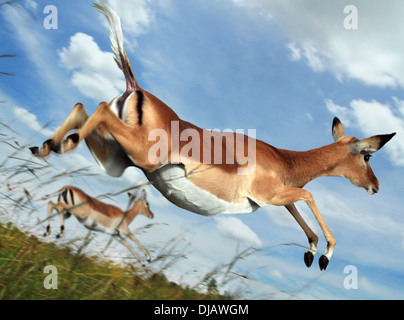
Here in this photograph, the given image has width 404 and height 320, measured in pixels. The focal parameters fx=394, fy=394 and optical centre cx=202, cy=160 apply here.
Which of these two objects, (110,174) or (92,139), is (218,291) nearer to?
(110,174)

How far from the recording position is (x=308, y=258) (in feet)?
15.8

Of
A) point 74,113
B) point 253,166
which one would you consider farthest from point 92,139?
point 253,166

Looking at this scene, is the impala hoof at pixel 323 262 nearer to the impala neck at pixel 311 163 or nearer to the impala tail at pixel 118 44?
the impala neck at pixel 311 163

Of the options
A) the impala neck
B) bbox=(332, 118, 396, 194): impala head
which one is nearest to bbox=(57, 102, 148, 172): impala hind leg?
the impala neck

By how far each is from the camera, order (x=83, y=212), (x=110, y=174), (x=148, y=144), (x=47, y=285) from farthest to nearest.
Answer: (x=83, y=212)
(x=110, y=174)
(x=148, y=144)
(x=47, y=285)

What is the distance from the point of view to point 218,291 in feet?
13.6

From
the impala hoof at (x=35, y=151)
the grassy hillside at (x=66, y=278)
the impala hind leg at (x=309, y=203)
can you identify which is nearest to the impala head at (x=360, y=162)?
the impala hind leg at (x=309, y=203)

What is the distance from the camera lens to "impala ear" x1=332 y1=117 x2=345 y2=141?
5.79 metres

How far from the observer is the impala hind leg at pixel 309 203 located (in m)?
4.60

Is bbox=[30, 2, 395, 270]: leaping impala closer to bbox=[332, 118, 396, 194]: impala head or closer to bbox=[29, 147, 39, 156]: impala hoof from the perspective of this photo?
bbox=[29, 147, 39, 156]: impala hoof

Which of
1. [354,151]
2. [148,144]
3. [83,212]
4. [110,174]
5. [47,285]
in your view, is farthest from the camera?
[354,151]

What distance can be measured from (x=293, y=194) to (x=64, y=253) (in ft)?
8.51

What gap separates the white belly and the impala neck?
2.47 ft

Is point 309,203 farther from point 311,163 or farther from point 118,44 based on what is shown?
point 118,44
